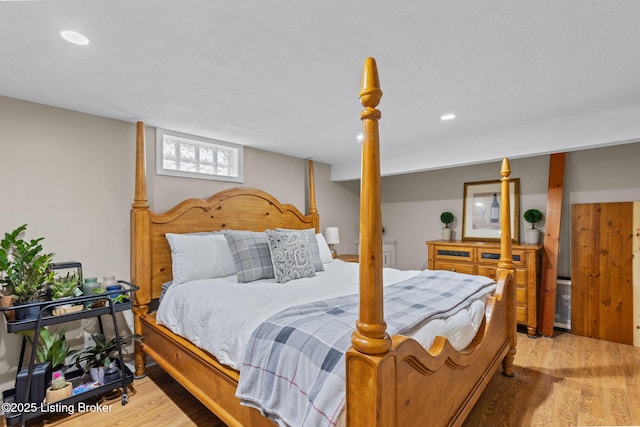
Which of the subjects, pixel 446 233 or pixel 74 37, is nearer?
pixel 74 37

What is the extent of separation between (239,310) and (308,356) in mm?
681

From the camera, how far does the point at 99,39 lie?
147cm

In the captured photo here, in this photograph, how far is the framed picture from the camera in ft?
12.5

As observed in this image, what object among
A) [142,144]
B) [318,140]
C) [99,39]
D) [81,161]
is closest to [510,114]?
[318,140]

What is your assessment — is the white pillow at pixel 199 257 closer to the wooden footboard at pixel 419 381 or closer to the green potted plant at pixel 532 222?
the wooden footboard at pixel 419 381

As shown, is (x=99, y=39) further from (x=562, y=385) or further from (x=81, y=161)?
(x=562, y=385)

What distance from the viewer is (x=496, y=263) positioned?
11.5 ft

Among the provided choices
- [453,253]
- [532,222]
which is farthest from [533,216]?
[453,253]

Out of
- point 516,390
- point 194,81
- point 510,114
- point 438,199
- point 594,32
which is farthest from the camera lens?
point 438,199

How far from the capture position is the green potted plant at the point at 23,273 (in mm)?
1902

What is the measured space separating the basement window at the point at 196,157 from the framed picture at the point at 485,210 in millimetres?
3006

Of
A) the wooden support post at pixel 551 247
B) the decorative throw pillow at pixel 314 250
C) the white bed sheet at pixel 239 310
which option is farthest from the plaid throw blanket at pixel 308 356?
the wooden support post at pixel 551 247

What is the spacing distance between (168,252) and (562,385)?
11.0 ft

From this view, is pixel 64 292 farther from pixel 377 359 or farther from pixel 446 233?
pixel 446 233
